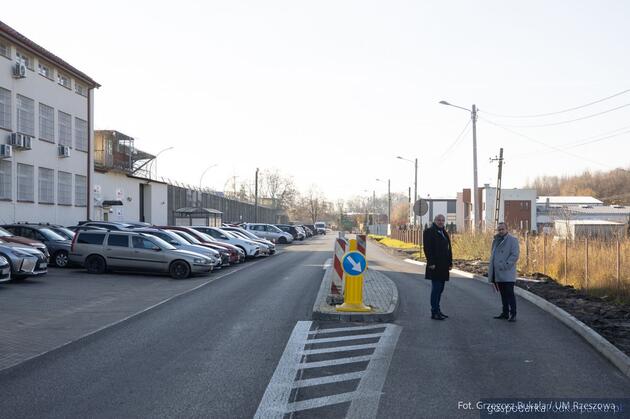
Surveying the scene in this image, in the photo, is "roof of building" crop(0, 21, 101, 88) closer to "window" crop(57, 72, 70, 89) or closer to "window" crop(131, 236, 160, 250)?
"window" crop(57, 72, 70, 89)

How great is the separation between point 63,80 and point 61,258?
1555cm

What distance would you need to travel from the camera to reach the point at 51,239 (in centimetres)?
2281

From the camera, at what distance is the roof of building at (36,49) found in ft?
93.0

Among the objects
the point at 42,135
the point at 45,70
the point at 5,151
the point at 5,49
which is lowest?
the point at 5,151

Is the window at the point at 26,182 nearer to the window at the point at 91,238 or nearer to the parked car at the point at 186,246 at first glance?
the parked car at the point at 186,246

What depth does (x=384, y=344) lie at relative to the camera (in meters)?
8.98

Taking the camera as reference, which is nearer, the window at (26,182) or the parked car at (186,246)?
the parked car at (186,246)

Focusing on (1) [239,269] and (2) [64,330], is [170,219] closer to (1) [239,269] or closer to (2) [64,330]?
(1) [239,269]

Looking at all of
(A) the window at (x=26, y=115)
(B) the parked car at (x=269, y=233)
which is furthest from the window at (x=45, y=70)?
(B) the parked car at (x=269, y=233)

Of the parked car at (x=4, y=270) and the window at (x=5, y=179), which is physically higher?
the window at (x=5, y=179)

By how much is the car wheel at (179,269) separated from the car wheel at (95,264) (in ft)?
7.53

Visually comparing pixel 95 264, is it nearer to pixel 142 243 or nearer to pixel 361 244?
pixel 142 243

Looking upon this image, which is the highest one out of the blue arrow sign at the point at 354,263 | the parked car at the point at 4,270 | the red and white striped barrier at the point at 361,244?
the red and white striped barrier at the point at 361,244

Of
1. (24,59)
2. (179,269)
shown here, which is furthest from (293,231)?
(179,269)
